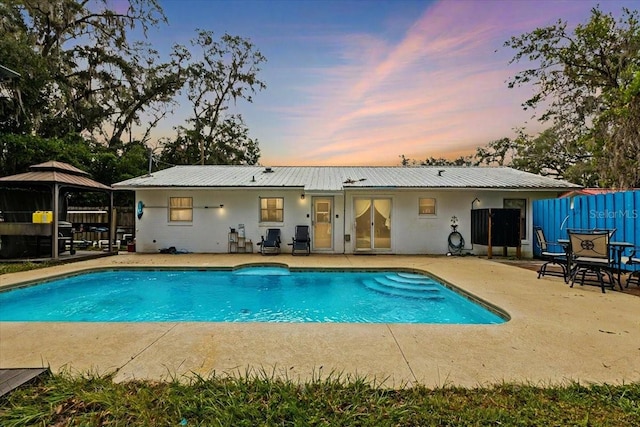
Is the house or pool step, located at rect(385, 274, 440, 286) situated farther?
the house

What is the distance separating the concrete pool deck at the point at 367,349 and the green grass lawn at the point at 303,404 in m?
0.18

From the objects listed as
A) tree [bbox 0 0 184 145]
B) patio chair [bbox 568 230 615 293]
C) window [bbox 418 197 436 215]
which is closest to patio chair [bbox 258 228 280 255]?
window [bbox 418 197 436 215]

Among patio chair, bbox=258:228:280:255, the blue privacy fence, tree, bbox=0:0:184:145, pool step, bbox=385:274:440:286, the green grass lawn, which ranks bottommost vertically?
pool step, bbox=385:274:440:286

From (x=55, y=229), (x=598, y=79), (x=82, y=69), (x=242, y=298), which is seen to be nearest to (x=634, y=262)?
(x=242, y=298)

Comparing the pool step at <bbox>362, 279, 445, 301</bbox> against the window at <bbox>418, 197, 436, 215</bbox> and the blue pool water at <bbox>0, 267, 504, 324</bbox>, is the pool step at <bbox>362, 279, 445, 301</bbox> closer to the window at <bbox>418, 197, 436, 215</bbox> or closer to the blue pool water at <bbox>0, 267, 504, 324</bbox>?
the blue pool water at <bbox>0, 267, 504, 324</bbox>

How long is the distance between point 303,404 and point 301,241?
8.38m

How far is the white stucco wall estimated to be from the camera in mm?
10844

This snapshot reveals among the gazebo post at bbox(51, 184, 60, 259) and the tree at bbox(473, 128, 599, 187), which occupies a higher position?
the tree at bbox(473, 128, 599, 187)

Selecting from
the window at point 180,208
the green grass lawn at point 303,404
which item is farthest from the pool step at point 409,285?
the window at point 180,208

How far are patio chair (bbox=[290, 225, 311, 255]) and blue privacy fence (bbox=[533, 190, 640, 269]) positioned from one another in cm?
784

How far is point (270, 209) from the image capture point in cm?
1112

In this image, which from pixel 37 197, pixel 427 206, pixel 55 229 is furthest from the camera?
pixel 427 206

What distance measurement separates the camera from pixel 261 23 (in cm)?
1166

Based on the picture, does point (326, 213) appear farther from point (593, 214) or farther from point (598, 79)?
point (598, 79)
